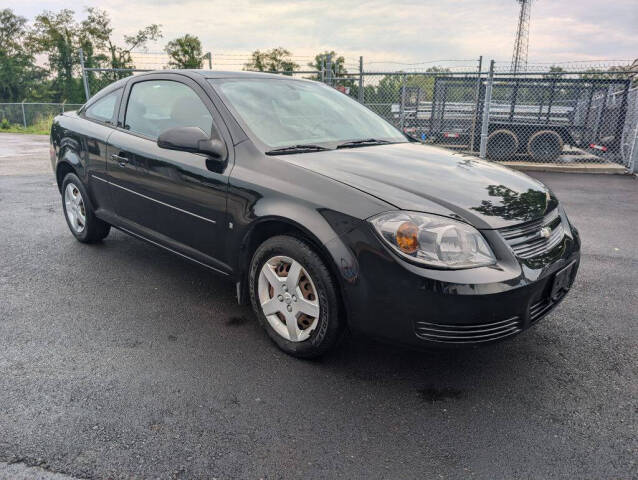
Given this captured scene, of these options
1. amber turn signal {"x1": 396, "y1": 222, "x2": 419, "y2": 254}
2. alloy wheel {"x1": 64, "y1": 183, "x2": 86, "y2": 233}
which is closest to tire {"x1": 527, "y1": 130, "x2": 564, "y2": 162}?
alloy wheel {"x1": 64, "y1": 183, "x2": 86, "y2": 233}

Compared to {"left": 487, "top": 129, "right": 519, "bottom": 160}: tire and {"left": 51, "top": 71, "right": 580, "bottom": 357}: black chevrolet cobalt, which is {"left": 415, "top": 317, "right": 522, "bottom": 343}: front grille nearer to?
{"left": 51, "top": 71, "right": 580, "bottom": 357}: black chevrolet cobalt

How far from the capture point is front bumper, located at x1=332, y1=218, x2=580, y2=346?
7.17 ft

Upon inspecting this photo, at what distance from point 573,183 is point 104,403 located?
8.89m

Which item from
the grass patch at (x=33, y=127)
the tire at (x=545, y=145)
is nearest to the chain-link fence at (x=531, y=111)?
the tire at (x=545, y=145)

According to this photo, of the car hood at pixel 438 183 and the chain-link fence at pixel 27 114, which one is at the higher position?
the car hood at pixel 438 183

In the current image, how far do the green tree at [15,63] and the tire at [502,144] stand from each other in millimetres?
51277

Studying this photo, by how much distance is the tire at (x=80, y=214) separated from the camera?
14.5 ft

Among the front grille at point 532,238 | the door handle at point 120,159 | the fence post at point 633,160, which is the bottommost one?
the fence post at point 633,160

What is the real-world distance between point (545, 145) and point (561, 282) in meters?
9.59

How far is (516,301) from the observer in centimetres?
226

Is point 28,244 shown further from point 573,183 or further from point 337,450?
point 573,183

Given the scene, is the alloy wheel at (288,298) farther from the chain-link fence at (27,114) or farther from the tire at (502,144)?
the chain-link fence at (27,114)

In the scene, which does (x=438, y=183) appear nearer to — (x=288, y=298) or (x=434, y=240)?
(x=434, y=240)

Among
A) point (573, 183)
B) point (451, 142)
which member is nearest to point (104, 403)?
point (573, 183)
